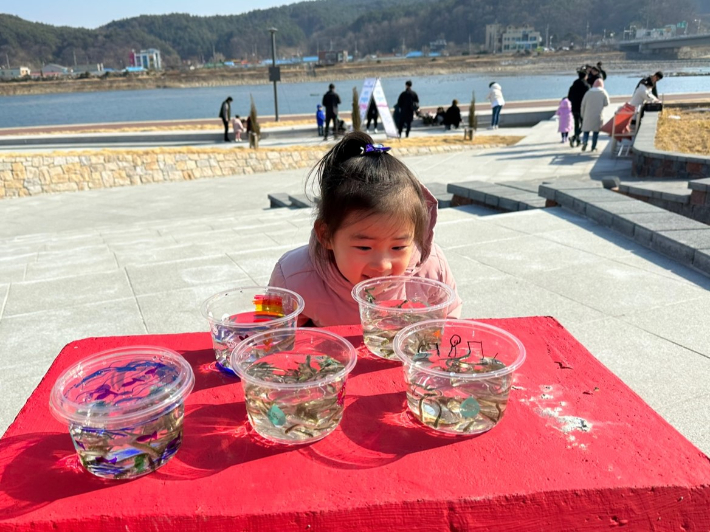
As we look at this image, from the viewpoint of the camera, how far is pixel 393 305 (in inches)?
61.1

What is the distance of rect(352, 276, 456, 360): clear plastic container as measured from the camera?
4.71 ft

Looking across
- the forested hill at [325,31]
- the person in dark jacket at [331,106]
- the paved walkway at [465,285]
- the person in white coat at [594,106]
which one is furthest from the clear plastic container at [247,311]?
the forested hill at [325,31]

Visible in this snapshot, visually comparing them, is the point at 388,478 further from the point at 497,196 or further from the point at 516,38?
the point at 516,38

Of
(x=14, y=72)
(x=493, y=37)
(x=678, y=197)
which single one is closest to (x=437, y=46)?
(x=493, y=37)

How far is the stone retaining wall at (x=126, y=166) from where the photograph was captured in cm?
1129

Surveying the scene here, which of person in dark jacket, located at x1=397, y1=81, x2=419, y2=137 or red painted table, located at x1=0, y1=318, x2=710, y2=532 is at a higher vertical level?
person in dark jacket, located at x1=397, y1=81, x2=419, y2=137

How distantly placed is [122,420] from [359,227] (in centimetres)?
93

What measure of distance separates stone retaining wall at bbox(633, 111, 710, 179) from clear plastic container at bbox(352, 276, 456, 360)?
727 cm

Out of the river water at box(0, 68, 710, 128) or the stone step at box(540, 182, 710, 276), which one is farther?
the river water at box(0, 68, 710, 128)

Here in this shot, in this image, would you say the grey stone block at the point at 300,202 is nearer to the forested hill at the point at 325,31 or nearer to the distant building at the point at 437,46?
the forested hill at the point at 325,31

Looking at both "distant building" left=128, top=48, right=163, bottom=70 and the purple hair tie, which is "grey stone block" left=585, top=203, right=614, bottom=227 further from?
"distant building" left=128, top=48, right=163, bottom=70

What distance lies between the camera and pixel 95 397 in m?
1.12

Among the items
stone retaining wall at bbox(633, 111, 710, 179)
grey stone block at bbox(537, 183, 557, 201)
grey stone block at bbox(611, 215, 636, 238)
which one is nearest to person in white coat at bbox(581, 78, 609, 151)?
stone retaining wall at bbox(633, 111, 710, 179)

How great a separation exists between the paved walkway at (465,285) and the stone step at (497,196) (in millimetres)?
219
